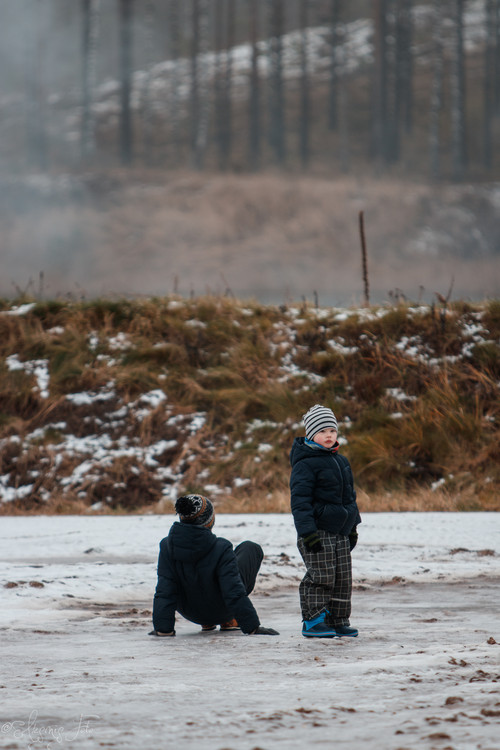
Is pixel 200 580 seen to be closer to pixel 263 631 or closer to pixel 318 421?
pixel 263 631

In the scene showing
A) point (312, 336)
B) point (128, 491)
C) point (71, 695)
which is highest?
point (312, 336)

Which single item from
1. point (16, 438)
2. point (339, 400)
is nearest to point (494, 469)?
point (339, 400)

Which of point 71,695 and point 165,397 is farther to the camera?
point 165,397

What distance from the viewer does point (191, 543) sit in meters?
5.08

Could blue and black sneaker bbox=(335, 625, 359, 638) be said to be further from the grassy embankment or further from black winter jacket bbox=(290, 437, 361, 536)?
the grassy embankment

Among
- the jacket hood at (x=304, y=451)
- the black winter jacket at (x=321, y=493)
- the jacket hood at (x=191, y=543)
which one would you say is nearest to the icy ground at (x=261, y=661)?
the jacket hood at (x=191, y=543)

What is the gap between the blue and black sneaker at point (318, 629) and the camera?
4.96 metres

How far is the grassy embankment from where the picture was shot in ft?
44.1

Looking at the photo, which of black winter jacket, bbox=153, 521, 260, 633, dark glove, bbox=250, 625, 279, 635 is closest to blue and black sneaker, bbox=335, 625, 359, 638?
dark glove, bbox=250, 625, 279, 635

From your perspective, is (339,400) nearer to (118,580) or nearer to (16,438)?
(16,438)

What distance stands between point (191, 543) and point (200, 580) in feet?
0.77

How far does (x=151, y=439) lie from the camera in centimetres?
1468

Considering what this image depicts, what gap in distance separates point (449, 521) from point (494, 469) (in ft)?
12.4

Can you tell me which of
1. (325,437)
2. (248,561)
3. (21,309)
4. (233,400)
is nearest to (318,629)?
(248,561)
